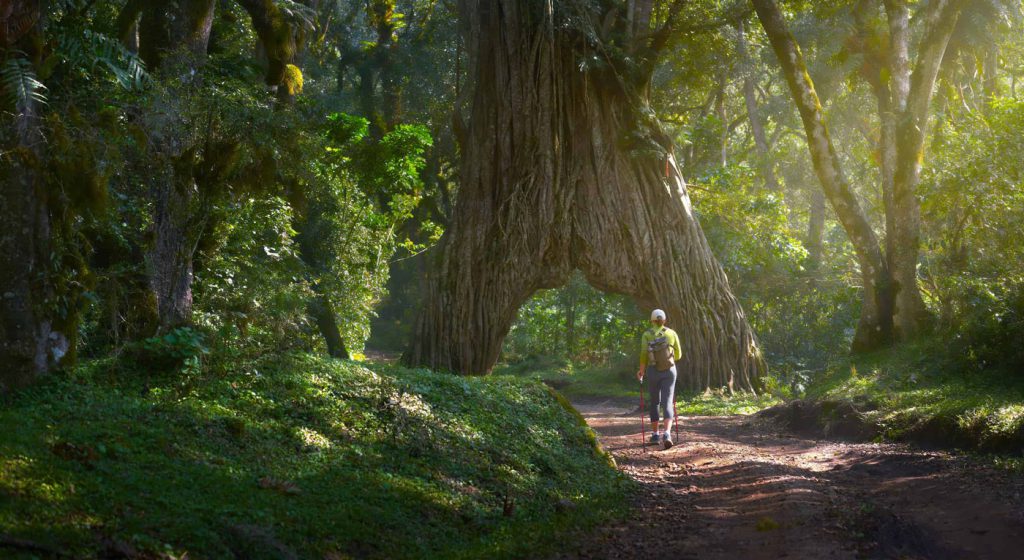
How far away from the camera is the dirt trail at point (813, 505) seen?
745cm

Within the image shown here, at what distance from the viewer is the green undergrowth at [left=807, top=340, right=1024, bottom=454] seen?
36.6ft

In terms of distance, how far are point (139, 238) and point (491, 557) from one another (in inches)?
316

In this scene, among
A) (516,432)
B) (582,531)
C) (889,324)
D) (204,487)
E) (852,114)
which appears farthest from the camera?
(852,114)

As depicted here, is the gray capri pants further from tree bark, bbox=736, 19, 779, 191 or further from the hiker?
tree bark, bbox=736, 19, 779, 191

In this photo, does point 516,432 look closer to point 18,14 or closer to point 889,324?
point 18,14

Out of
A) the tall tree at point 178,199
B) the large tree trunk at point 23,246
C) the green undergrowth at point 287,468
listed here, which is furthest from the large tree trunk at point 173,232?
the large tree trunk at point 23,246

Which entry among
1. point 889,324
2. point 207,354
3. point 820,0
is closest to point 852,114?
point 820,0

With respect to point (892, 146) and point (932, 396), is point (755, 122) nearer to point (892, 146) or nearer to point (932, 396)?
point (892, 146)

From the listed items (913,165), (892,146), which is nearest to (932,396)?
(913,165)

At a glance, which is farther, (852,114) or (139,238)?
(852,114)

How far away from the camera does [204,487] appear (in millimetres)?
6469

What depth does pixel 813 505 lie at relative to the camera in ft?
28.9

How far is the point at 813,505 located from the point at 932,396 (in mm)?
5866

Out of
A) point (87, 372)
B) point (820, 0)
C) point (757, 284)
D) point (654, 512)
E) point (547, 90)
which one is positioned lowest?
point (654, 512)
